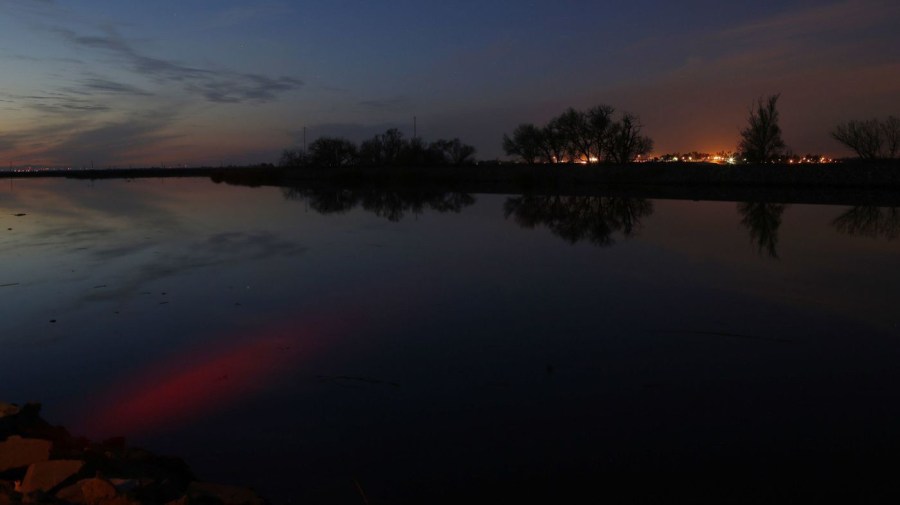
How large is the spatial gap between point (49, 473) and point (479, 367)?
12.6ft

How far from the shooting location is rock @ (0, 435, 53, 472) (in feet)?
13.0

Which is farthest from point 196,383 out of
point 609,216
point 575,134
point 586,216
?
point 575,134

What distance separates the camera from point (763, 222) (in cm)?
2153

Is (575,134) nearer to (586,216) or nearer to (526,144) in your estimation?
A: (526,144)

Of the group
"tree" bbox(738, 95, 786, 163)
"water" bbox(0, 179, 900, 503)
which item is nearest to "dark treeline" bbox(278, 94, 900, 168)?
"tree" bbox(738, 95, 786, 163)

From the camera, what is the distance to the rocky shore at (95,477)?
11.2ft

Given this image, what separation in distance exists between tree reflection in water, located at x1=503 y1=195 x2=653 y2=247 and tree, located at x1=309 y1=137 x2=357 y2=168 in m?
57.2

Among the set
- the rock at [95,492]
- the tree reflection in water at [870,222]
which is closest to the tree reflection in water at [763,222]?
the tree reflection in water at [870,222]

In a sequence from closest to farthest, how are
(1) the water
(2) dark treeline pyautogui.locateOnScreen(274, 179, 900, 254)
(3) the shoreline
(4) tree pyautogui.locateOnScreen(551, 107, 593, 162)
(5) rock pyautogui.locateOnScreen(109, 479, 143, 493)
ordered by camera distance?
(5) rock pyautogui.locateOnScreen(109, 479, 143, 493) → (1) the water → (2) dark treeline pyautogui.locateOnScreen(274, 179, 900, 254) → (3) the shoreline → (4) tree pyautogui.locateOnScreen(551, 107, 593, 162)

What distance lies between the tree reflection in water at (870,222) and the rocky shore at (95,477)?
18.0 m

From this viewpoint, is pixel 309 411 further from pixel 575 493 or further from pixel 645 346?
pixel 645 346

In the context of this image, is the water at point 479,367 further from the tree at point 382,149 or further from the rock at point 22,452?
the tree at point 382,149

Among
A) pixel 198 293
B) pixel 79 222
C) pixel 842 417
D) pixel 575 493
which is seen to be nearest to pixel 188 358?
pixel 198 293

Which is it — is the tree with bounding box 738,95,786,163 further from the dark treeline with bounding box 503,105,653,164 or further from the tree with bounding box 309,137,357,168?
the tree with bounding box 309,137,357,168
